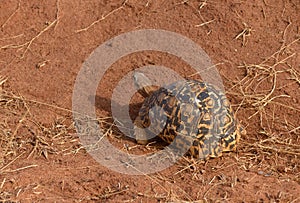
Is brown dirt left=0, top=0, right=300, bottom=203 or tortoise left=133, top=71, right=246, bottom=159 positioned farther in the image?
tortoise left=133, top=71, right=246, bottom=159

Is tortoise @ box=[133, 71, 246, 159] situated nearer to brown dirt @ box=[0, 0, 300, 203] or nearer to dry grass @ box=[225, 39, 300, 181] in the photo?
brown dirt @ box=[0, 0, 300, 203]

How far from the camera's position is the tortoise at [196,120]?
5.25 m

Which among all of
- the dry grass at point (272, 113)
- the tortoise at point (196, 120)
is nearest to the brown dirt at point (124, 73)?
the dry grass at point (272, 113)

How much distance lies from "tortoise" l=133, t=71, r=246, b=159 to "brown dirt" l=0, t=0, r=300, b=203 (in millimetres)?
→ 151

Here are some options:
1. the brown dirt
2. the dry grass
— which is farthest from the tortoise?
the dry grass

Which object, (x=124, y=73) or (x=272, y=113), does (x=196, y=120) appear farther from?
(x=124, y=73)

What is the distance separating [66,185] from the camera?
4.80 meters

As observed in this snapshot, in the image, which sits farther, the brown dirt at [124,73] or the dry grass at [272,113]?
the dry grass at [272,113]

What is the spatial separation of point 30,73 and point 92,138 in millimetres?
1494

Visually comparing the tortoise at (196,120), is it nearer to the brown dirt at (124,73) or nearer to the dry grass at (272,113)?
the brown dirt at (124,73)

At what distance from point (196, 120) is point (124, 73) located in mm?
1569

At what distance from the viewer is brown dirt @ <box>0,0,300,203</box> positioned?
4816 millimetres

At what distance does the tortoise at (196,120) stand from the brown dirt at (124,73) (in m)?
0.15

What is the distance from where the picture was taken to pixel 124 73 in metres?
6.55
